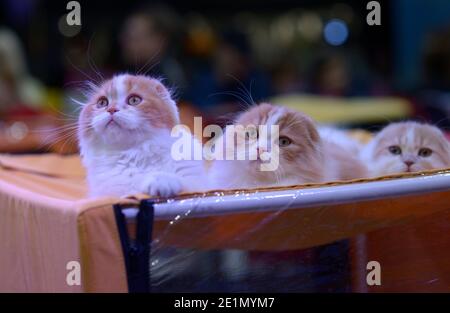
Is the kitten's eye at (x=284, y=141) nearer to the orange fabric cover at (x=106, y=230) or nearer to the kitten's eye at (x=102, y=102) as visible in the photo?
the orange fabric cover at (x=106, y=230)

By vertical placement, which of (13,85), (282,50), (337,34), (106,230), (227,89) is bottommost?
(106,230)

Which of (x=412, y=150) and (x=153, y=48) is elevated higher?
(x=153, y=48)

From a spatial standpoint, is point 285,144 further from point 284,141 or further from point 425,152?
point 425,152

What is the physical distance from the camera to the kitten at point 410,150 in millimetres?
799

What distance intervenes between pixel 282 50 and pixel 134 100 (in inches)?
124

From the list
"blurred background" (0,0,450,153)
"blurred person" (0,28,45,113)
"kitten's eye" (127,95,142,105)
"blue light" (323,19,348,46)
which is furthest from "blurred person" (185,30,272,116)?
"blue light" (323,19,348,46)

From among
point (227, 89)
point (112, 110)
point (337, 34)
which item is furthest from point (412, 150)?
point (337, 34)

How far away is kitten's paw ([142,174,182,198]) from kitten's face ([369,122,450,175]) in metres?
0.30

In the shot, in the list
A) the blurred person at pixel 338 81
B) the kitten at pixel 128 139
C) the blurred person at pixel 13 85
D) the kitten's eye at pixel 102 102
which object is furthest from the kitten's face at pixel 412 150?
the blurred person at pixel 338 81

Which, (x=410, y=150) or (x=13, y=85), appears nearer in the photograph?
(x=410, y=150)

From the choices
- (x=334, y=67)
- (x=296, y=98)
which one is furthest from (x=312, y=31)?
(x=296, y=98)

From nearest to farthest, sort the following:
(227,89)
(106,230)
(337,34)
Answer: (106,230), (227,89), (337,34)

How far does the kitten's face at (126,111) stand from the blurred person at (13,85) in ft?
6.16

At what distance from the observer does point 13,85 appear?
108 inches
